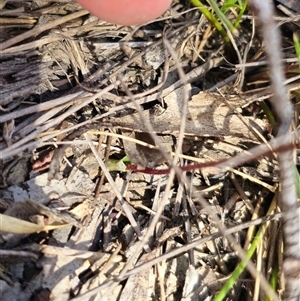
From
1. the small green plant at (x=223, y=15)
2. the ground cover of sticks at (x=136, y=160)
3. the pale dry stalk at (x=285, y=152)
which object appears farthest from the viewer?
the small green plant at (x=223, y=15)

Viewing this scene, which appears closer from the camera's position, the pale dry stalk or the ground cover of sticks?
the pale dry stalk

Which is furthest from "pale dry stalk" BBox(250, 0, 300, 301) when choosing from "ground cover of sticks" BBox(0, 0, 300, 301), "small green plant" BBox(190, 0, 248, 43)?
"small green plant" BBox(190, 0, 248, 43)

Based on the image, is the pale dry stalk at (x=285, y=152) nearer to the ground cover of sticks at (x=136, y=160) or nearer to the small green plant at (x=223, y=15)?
the ground cover of sticks at (x=136, y=160)

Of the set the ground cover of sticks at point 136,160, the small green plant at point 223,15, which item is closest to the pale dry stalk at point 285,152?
the ground cover of sticks at point 136,160

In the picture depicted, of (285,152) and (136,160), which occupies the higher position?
(285,152)

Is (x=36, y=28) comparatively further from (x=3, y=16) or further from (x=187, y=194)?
(x=187, y=194)

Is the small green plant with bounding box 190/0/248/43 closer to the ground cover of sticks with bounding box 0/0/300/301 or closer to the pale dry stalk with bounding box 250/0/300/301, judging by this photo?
the ground cover of sticks with bounding box 0/0/300/301

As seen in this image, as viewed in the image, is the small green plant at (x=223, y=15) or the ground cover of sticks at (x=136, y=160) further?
the small green plant at (x=223, y=15)
